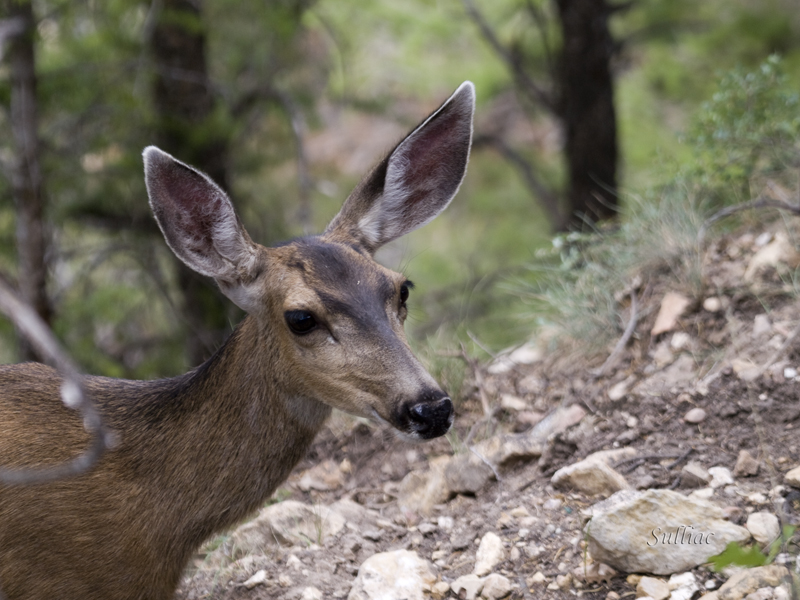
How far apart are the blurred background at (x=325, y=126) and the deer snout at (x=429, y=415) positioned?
2015mm

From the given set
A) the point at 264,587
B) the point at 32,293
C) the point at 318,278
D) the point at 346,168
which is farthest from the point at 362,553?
the point at 346,168

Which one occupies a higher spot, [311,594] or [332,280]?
[332,280]

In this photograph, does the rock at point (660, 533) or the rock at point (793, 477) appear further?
the rock at point (793, 477)

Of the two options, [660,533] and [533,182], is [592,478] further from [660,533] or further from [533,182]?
[533,182]

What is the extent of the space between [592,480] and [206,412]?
1.70 metres

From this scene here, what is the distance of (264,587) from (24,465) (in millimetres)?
1132

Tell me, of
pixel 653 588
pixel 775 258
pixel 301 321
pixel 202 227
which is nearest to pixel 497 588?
pixel 653 588

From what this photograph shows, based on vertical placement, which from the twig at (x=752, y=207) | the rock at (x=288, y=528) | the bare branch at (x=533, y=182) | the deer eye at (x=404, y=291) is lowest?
the bare branch at (x=533, y=182)

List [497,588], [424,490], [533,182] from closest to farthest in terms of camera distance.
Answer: [497,588] → [424,490] → [533,182]

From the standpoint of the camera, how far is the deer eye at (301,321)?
341 cm

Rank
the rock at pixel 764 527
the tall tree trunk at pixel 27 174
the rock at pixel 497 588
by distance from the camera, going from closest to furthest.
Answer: the rock at pixel 764 527
the rock at pixel 497 588
the tall tree trunk at pixel 27 174

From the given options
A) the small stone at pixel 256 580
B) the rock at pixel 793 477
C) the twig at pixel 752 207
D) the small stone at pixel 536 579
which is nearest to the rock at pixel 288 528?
the small stone at pixel 256 580

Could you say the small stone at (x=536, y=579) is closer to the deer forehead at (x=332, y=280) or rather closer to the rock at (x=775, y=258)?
the deer forehead at (x=332, y=280)

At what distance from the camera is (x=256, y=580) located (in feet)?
12.3
